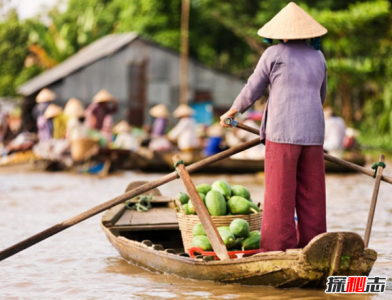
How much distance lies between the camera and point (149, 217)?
6.52 metres

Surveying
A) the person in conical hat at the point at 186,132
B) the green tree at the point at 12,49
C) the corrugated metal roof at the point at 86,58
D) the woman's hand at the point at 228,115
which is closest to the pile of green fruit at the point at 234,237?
the woman's hand at the point at 228,115

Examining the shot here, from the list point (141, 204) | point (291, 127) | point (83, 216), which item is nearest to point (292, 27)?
point (291, 127)

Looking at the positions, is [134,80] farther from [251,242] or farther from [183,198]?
[251,242]

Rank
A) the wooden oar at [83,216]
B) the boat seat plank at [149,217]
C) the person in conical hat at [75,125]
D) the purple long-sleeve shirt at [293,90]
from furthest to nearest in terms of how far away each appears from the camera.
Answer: the person in conical hat at [75,125]
the boat seat plank at [149,217]
the wooden oar at [83,216]
the purple long-sleeve shirt at [293,90]

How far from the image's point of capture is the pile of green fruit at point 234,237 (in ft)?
16.1

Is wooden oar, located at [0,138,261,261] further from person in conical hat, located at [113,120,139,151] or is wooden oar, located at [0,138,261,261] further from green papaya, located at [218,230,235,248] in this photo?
person in conical hat, located at [113,120,139,151]

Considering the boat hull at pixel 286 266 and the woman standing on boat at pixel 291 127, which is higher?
the woman standing on boat at pixel 291 127

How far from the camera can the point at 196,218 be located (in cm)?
513

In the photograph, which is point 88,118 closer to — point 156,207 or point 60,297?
point 156,207

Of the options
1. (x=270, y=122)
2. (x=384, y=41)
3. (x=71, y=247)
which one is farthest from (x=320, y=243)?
(x=384, y=41)

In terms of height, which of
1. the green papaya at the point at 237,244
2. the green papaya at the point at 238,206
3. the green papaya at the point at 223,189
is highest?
the green papaya at the point at 223,189

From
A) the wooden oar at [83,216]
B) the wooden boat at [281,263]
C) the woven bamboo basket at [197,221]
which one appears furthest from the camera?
the woven bamboo basket at [197,221]

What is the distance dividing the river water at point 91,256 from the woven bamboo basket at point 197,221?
29 cm

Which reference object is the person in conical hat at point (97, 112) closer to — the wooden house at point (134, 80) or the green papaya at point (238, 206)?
the wooden house at point (134, 80)
